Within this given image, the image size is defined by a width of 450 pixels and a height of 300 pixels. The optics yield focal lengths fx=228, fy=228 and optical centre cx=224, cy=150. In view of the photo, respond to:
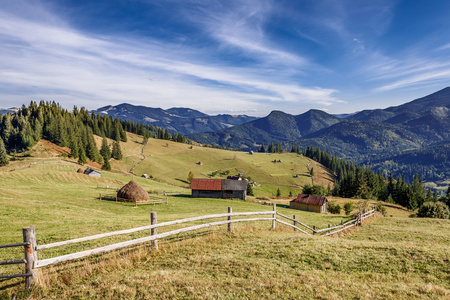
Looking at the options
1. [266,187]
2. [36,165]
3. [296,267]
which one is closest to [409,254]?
[296,267]

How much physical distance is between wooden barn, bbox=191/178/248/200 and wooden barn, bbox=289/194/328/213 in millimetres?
15276

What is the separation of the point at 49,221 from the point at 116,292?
18687mm

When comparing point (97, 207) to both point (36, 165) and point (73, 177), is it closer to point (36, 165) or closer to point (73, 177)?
point (73, 177)

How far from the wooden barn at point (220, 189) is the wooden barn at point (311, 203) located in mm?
15276

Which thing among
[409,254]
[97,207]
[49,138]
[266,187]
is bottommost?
[266,187]

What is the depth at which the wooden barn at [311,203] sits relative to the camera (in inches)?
2311

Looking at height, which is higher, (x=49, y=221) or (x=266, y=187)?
(x=49, y=221)

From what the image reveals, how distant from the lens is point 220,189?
204ft

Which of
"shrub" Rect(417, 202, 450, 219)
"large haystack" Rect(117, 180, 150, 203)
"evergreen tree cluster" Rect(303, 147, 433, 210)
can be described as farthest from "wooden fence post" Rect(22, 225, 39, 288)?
"evergreen tree cluster" Rect(303, 147, 433, 210)

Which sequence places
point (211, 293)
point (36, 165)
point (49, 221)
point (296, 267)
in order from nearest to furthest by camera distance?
point (211, 293)
point (296, 267)
point (49, 221)
point (36, 165)

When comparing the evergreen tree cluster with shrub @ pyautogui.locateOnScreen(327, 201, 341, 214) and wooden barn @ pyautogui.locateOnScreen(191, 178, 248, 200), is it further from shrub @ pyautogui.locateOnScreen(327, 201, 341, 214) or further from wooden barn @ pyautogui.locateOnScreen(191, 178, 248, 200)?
wooden barn @ pyautogui.locateOnScreen(191, 178, 248, 200)

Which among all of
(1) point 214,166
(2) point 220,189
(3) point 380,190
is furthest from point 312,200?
(1) point 214,166

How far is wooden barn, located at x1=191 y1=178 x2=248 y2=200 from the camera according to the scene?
6147 centimetres

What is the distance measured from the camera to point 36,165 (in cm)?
6706
